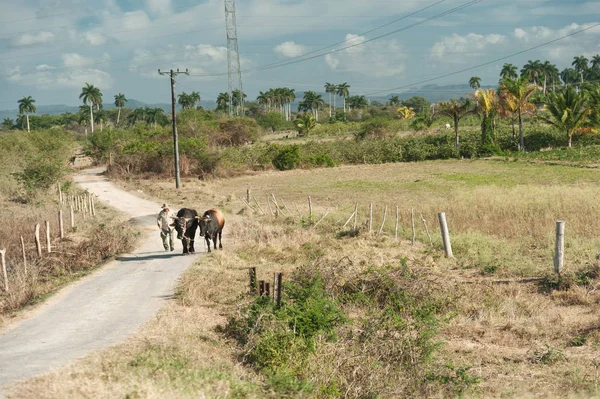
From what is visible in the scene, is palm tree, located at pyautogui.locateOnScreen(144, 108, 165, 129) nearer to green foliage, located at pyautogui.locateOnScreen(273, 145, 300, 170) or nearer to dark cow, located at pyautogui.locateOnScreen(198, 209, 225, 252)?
green foliage, located at pyautogui.locateOnScreen(273, 145, 300, 170)

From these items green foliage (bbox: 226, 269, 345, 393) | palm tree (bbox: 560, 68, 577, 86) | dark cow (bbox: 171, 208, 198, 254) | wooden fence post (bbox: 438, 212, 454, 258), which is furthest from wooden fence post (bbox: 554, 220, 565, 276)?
palm tree (bbox: 560, 68, 577, 86)

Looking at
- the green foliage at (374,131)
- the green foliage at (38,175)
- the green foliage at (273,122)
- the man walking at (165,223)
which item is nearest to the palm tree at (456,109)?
the green foliage at (374,131)

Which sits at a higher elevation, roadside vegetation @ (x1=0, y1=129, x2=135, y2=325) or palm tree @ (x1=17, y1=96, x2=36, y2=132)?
palm tree @ (x1=17, y1=96, x2=36, y2=132)

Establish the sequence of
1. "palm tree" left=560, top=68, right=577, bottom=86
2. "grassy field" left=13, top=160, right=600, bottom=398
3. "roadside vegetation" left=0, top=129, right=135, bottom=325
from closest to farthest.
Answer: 1. "grassy field" left=13, top=160, right=600, bottom=398
2. "roadside vegetation" left=0, top=129, right=135, bottom=325
3. "palm tree" left=560, top=68, right=577, bottom=86

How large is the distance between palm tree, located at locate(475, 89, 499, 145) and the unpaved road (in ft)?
136

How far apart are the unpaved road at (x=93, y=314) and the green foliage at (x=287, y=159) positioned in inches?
1266

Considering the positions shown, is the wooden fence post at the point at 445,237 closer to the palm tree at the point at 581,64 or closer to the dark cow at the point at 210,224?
the dark cow at the point at 210,224

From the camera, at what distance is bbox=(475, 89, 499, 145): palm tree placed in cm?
5512

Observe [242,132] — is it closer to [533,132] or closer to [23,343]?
[533,132]

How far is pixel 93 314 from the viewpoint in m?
13.2

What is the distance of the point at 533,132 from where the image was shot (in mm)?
58344

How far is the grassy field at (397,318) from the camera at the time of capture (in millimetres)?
9781

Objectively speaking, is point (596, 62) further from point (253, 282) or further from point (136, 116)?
point (253, 282)

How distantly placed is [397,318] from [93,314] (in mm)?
6590
